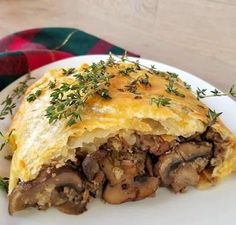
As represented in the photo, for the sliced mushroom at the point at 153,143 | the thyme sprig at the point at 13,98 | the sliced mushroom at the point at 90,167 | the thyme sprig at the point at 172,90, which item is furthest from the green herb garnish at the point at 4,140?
the thyme sprig at the point at 172,90

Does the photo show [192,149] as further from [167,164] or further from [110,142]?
[110,142]

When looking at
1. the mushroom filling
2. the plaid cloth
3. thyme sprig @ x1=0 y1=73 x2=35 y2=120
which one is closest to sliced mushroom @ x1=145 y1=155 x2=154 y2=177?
the mushroom filling

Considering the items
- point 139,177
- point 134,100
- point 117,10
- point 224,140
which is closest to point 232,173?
point 224,140

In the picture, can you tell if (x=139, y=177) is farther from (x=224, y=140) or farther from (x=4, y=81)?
(x=4, y=81)

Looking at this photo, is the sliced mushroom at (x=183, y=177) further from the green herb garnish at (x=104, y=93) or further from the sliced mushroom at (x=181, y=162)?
the green herb garnish at (x=104, y=93)

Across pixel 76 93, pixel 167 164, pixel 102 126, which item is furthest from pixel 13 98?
pixel 167 164

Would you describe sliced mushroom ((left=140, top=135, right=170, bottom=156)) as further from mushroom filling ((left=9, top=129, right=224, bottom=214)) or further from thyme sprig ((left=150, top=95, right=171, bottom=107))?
thyme sprig ((left=150, top=95, right=171, bottom=107))
